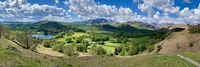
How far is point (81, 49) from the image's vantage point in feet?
522

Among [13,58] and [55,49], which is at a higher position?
[13,58]

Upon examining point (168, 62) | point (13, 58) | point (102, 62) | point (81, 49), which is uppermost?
point (13, 58)

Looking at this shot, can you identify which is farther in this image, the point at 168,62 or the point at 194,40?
the point at 194,40

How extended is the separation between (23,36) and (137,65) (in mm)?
70661

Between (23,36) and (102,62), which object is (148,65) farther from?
(23,36)

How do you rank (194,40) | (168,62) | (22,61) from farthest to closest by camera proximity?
(194,40)
(168,62)
(22,61)

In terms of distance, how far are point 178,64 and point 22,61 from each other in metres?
28.4

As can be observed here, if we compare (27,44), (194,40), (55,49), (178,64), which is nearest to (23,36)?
(27,44)

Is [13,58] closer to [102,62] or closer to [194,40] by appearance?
[102,62]

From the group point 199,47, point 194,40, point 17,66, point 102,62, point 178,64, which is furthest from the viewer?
point 194,40

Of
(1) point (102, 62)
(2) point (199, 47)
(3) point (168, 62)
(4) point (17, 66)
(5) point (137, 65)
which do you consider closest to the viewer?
(4) point (17, 66)

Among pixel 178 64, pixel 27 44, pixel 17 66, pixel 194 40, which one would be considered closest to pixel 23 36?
pixel 27 44

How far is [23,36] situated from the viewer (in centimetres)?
10200

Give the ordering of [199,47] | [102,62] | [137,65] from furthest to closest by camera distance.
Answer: [199,47] → [102,62] → [137,65]
